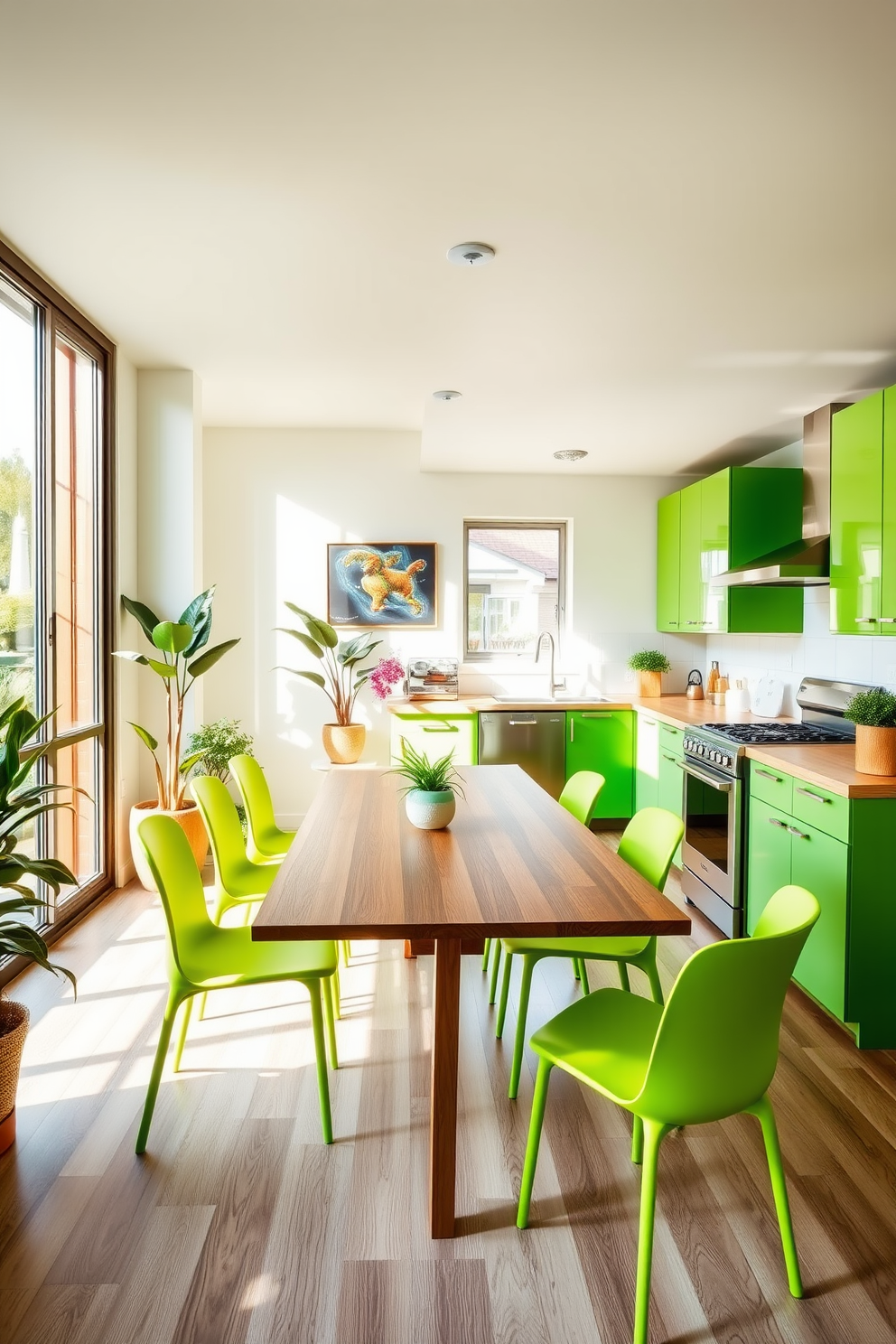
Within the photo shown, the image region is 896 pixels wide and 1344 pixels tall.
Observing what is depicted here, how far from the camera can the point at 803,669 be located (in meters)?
4.43

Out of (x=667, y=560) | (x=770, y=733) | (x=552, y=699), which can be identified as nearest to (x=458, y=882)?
(x=770, y=733)

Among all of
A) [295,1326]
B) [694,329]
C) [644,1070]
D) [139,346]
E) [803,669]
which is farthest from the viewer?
[803,669]

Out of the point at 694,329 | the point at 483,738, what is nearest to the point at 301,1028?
the point at 483,738

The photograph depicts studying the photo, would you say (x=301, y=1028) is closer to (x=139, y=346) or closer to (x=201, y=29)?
(x=201, y=29)

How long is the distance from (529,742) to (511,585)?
1234mm

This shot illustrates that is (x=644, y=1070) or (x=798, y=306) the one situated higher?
(x=798, y=306)

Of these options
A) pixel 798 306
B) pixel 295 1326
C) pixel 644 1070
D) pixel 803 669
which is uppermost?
pixel 798 306

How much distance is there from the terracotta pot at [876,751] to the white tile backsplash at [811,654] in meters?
0.66

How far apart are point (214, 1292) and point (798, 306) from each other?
344cm

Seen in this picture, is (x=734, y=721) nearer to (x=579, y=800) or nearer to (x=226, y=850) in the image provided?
(x=579, y=800)

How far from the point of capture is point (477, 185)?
2.30 m

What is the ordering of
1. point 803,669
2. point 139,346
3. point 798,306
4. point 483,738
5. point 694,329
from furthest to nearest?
point 483,738
point 803,669
point 139,346
point 694,329
point 798,306

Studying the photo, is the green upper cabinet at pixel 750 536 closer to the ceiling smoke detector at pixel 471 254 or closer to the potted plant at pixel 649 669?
the potted plant at pixel 649 669

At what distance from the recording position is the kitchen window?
5.75 m
